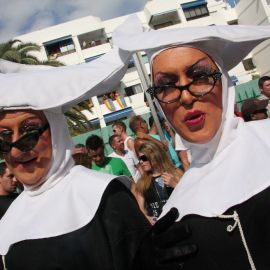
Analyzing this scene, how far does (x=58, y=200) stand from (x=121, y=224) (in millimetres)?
366

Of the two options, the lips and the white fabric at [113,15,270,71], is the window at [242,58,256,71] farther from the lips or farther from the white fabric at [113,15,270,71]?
the lips

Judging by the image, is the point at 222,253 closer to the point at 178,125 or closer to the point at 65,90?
the point at 178,125

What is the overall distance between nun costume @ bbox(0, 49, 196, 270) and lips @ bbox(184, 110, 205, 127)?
51 cm

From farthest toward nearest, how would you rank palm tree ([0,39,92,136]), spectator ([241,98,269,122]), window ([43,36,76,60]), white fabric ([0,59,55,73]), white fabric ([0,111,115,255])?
window ([43,36,76,60]) < palm tree ([0,39,92,136]) < spectator ([241,98,269,122]) < white fabric ([0,59,55,73]) < white fabric ([0,111,115,255])

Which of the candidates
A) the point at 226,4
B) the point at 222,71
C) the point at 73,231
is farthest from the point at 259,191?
the point at 226,4

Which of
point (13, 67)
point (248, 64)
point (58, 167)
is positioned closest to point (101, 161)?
point (13, 67)

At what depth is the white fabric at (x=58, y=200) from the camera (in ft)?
6.16

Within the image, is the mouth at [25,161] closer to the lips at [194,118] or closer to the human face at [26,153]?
the human face at [26,153]

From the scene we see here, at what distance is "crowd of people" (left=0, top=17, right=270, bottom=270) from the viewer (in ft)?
5.24

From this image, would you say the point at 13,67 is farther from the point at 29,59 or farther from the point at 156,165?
the point at 29,59

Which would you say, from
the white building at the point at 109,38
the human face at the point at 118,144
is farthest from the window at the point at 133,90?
the human face at the point at 118,144

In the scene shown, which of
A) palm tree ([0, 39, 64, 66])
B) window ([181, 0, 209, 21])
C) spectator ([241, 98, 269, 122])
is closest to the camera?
spectator ([241, 98, 269, 122])

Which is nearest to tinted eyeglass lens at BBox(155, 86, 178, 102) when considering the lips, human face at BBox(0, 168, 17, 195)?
the lips

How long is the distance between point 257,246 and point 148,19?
107 feet
